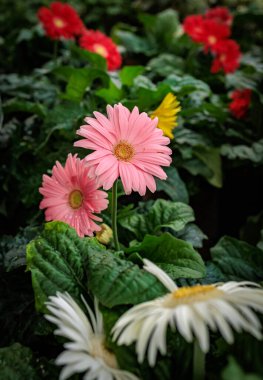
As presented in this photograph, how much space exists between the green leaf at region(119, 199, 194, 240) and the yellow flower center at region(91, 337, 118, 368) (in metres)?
0.48

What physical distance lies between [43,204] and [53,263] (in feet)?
0.60

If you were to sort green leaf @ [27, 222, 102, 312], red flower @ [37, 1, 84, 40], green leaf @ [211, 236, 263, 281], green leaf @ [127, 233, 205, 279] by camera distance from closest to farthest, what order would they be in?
green leaf @ [27, 222, 102, 312] < green leaf @ [127, 233, 205, 279] < green leaf @ [211, 236, 263, 281] < red flower @ [37, 1, 84, 40]

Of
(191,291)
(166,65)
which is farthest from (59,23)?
(191,291)

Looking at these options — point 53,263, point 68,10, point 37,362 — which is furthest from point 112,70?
point 37,362

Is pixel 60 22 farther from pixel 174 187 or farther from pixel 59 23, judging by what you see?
pixel 174 187

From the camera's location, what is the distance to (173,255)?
1.00 metres

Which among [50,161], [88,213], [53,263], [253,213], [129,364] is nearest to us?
[129,364]

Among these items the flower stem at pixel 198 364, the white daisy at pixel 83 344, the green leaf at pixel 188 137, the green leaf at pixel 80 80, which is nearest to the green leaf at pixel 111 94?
the green leaf at pixel 80 80

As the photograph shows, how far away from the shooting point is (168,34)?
2459mm

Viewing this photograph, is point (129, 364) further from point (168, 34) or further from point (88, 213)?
point (168, 34)

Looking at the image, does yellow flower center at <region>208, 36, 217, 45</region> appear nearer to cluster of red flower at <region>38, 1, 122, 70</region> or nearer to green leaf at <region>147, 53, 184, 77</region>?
green leaf at <region>147, 53, 184, 77</region>

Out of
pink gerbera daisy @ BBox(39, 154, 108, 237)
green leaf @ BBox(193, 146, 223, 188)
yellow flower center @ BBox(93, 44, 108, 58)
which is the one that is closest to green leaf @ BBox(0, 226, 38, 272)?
pink gerbera daisy @ BBox(39, 154, 108, 237)

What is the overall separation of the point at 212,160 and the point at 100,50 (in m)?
0.63

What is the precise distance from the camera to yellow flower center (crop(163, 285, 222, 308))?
2.27ft
